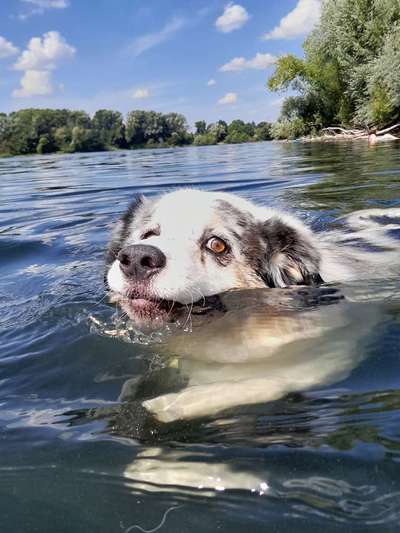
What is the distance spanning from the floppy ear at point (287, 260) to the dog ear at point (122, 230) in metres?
1.39

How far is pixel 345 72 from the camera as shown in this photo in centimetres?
4084

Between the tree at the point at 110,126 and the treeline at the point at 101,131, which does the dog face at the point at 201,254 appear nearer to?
the treeline at the point at 101,131

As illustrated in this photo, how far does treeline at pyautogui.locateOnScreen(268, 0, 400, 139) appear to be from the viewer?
33906 mm

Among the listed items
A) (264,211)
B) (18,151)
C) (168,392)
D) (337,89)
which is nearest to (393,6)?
(337,89)

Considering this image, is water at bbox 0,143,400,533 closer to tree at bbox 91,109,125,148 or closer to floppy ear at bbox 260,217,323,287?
floppy ear at bbox 260,217,323,287

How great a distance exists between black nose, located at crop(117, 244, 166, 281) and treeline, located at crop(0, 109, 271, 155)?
111735mm

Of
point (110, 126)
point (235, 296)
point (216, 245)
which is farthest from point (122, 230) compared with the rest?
point (110, 126)

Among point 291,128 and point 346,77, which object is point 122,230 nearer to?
point 346,77

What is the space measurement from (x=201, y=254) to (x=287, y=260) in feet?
2.62

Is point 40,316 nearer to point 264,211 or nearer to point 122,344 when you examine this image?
point 122,344

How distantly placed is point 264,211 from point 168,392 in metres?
2.32

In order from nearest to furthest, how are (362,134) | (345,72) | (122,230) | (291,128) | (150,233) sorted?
1. (150,233)
2. (122,230)
3. (362,134)
4. (345,72)
5. (291,128)

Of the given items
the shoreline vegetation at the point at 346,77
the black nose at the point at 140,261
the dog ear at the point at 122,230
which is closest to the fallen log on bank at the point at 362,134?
the shoreline vegetation at the point at 346,77

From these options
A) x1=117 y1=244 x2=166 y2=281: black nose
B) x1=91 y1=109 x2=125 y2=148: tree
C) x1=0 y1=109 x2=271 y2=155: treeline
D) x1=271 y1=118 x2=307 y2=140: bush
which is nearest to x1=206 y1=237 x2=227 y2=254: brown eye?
x1=117 y1=244 x2=166 y2=281: black nose
